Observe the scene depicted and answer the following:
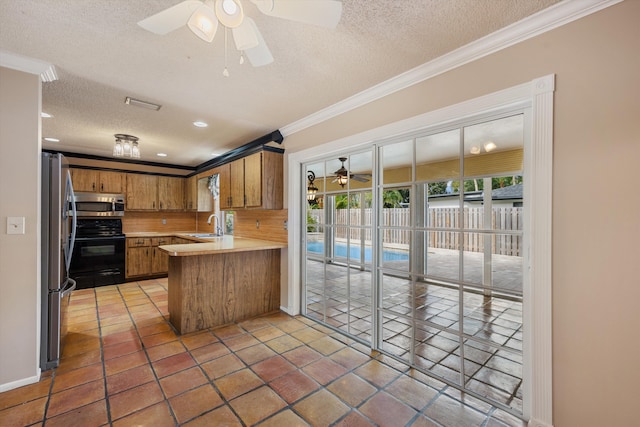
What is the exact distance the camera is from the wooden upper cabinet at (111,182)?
497 cm

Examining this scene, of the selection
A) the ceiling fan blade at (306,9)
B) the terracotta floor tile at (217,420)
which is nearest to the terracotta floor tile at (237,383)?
the terracotta floor tile at (217,420)

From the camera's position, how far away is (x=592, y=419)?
4.61ft

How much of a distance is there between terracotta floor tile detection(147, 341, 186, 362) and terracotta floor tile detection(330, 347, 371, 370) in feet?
4.74

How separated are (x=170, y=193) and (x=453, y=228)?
570cm

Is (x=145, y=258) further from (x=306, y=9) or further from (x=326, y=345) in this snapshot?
(x=306, y=9)

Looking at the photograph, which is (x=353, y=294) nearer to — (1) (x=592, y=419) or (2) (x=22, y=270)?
(1) (x=592, y=419)

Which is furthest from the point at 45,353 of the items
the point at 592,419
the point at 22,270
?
the point at 592,419

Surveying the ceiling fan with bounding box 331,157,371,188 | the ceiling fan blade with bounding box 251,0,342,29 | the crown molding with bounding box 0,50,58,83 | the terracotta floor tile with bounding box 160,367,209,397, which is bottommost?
the terracotta floor tile with bounding box 160,367,209,397

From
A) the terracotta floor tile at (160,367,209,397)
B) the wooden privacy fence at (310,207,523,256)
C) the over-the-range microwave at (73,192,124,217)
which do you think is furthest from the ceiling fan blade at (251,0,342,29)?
the over-the-range microwave at (73,192,124,217)

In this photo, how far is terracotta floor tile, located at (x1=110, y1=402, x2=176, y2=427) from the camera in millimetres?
1626

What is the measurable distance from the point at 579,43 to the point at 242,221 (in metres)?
4.28

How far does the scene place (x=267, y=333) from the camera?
113 inches

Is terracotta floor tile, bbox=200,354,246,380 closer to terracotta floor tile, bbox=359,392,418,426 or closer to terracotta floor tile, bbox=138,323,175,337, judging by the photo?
terracotta floor tile, bbox=138,323,175,337

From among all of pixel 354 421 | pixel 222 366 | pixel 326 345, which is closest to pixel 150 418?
pixel 222 366
